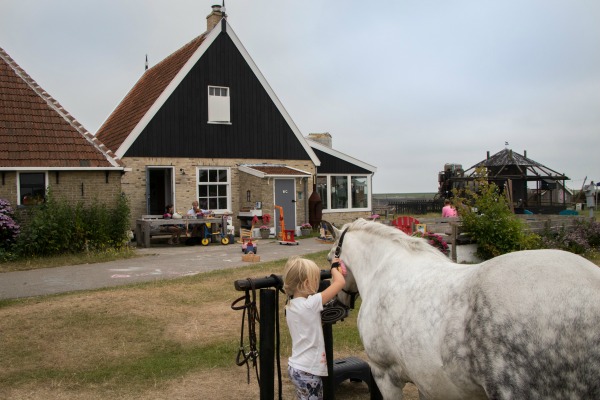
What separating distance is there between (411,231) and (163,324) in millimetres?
7364

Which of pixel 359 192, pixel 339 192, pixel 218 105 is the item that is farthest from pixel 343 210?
pixel 218 105

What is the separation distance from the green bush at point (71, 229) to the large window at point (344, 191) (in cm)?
1046

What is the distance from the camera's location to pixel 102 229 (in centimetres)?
1473

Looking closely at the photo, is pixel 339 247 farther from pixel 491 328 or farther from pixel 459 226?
pixel 459 226

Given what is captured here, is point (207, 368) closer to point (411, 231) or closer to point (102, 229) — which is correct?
point (411, 231)

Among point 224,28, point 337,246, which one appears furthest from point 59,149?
point 337,246

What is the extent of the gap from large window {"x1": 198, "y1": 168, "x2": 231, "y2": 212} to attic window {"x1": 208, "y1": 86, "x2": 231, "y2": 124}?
1.88 metres

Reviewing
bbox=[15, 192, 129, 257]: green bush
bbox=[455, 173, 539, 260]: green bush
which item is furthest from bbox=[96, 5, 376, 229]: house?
bbox=[455, 173, 539, 260]: green bush

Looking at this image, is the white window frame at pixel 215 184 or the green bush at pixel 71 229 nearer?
the green bush at pixel 71 229

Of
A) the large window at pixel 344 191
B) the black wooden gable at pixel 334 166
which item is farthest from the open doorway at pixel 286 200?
the black wooden gable at pixel 334 166

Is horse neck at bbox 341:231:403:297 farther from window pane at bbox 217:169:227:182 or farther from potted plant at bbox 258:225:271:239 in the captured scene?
window pane at bbox 217:169:227:182

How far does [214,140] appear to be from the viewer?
19766 mm

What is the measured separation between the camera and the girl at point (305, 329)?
134 inches

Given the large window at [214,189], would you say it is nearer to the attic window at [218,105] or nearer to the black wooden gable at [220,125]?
the black wooden gable at [220,125]
